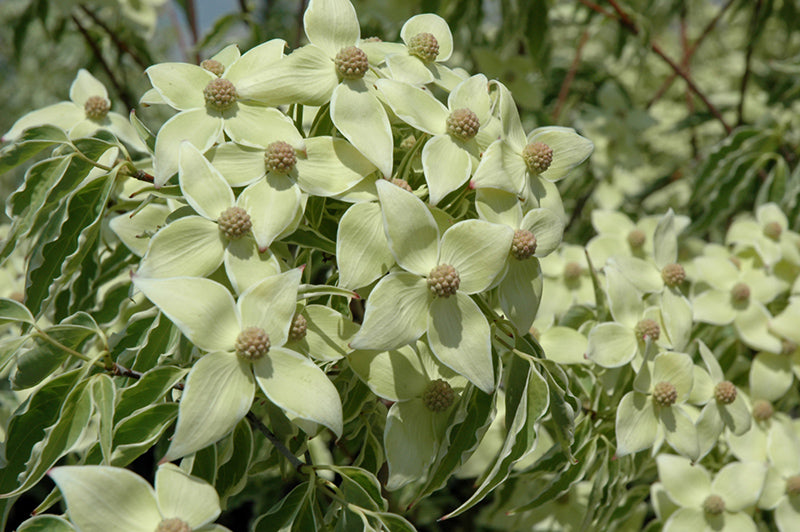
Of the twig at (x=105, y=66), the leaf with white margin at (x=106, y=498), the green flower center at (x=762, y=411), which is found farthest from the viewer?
the twig at (x=105, y=66)

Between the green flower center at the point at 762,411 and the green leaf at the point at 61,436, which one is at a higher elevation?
the green leaf at the point at 61,436

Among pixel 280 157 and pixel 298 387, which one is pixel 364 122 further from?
pixel 298 387

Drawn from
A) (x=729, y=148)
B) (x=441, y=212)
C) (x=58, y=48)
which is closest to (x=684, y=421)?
(x=441, y=212)

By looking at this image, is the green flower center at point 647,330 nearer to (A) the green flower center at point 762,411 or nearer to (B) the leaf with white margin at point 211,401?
(A) the green flower center at point 762,411

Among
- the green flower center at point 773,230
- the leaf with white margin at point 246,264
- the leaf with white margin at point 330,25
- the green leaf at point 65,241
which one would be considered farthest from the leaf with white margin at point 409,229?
the green flower center at point 773,230

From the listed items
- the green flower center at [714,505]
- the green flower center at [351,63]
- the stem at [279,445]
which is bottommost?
the green flower center at [714,505]

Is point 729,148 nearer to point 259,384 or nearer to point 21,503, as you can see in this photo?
point 259,384

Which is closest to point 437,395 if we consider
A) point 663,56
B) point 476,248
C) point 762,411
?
point 476,248
